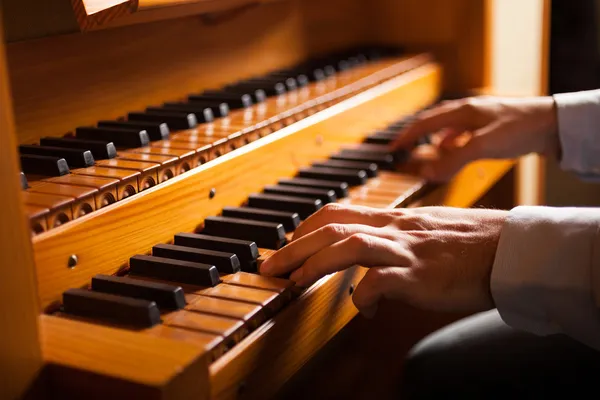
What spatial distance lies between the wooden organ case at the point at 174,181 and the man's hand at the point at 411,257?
0.06 metres

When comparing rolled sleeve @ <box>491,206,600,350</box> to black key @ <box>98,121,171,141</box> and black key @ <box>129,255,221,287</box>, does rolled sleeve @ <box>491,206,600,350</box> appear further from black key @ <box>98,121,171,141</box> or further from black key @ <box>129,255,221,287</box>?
black key @ <box>98,121,171,141</box>

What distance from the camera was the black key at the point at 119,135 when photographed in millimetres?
1273

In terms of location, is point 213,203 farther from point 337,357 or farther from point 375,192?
point 337,357

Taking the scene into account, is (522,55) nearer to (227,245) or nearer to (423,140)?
(423,140)

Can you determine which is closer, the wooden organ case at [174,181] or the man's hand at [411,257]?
the wooden organ case at [174,181]

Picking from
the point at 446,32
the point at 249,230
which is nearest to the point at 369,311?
the point at 249,230

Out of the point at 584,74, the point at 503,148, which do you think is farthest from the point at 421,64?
the point at 584,74

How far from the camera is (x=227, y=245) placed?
3.66 ft

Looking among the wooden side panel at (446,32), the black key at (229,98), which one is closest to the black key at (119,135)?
the black key at (229,98)

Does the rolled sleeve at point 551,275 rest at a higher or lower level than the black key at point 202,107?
lower

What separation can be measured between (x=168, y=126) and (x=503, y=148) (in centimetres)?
79

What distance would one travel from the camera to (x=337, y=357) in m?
2.16

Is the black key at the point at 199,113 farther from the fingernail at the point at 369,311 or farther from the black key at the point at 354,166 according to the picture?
the fingernail at the point at 369,311

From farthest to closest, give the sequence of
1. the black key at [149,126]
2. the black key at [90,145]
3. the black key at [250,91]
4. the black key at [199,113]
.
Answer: the black key at [250,91] < the black key at [199,113] < the black key at [149,126] < the black key at [90,145]
